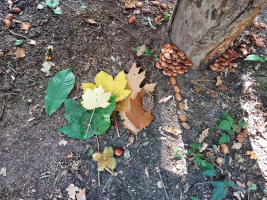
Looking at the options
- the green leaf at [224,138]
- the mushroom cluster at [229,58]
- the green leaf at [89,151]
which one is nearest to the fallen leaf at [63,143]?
the green leaf at [89,151]

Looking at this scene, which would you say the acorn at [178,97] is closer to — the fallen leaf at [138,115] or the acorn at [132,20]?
the fallen leaf at [138,115]

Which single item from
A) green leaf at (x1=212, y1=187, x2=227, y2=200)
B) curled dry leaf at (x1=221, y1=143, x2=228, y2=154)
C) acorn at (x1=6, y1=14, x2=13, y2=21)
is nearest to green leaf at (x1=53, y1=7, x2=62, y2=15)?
acorn at (x1=6, y1=14, x2=13, y2=21)

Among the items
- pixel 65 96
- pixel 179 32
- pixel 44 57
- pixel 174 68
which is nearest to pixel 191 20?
pixel 179 32

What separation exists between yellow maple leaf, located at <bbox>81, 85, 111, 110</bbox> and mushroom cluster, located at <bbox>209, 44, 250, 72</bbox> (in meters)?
1.52

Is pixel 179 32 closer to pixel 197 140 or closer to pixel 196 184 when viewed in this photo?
pixel 197 140

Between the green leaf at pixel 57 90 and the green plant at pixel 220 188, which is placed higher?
the green leaf at pixel 57 90

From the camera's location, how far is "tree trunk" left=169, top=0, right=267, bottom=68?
1.60 metres

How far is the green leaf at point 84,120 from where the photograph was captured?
2.08m

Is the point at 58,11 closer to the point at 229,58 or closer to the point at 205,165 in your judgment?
the point at 229,58

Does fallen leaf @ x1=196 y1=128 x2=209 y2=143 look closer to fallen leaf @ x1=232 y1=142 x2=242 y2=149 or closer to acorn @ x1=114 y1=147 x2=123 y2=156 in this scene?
fallen leaf @ x1=232 y1=142 x2=242 y2=149

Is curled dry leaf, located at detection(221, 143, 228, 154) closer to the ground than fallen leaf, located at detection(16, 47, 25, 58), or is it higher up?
closer to the ground

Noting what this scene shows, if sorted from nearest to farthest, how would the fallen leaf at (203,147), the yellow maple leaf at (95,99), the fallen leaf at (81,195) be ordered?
the fallen leaf at (81,195) < the yellow maple leaf at (95,99) < the fallen leaf at (203,147)

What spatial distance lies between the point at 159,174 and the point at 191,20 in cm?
170

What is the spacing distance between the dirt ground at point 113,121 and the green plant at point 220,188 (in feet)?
0.24
